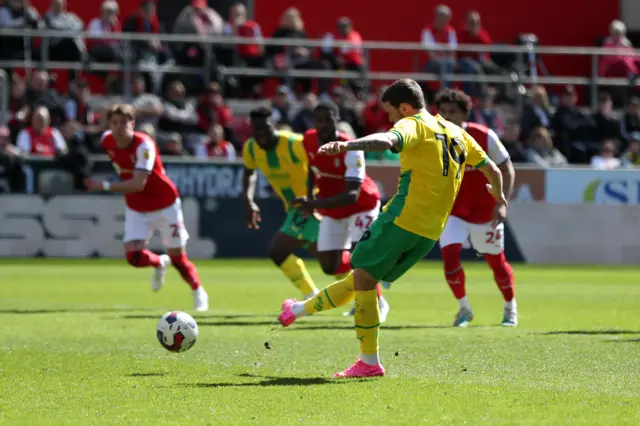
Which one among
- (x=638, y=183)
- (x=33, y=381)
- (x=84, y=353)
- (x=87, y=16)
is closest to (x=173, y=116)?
(x=87, y=16)

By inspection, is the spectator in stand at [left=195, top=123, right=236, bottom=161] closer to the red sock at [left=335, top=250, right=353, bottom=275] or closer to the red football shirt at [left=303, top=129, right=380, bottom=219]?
the red football shirt at [left=303, top=129, right=380, bottom=219]

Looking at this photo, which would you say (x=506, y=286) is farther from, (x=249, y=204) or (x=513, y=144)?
(x=513, y=144)

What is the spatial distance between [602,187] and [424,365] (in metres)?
15.8

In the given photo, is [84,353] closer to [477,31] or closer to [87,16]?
[477,31]

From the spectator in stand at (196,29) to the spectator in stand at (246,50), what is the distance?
1.29 feet

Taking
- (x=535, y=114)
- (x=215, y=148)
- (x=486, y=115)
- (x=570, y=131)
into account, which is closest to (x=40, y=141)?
(x=215, y=148)

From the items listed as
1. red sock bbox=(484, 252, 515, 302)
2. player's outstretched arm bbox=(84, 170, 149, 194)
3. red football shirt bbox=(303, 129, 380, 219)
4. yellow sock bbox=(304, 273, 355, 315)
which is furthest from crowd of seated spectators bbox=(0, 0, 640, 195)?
yellow sock bbox=(304, 273, 355, 315)

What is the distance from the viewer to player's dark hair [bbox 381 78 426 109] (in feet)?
28.2

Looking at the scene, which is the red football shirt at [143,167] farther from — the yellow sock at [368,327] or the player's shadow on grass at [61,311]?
the yellow sock at [368,327]

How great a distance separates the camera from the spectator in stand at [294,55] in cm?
2542

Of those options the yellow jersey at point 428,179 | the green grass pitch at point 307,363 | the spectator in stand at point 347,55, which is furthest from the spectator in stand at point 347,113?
the yellow jersey at point 428,179

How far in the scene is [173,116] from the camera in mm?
23922

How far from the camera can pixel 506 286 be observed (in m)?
12.8

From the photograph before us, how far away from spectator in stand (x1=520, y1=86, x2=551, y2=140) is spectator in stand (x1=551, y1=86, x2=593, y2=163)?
268mm
